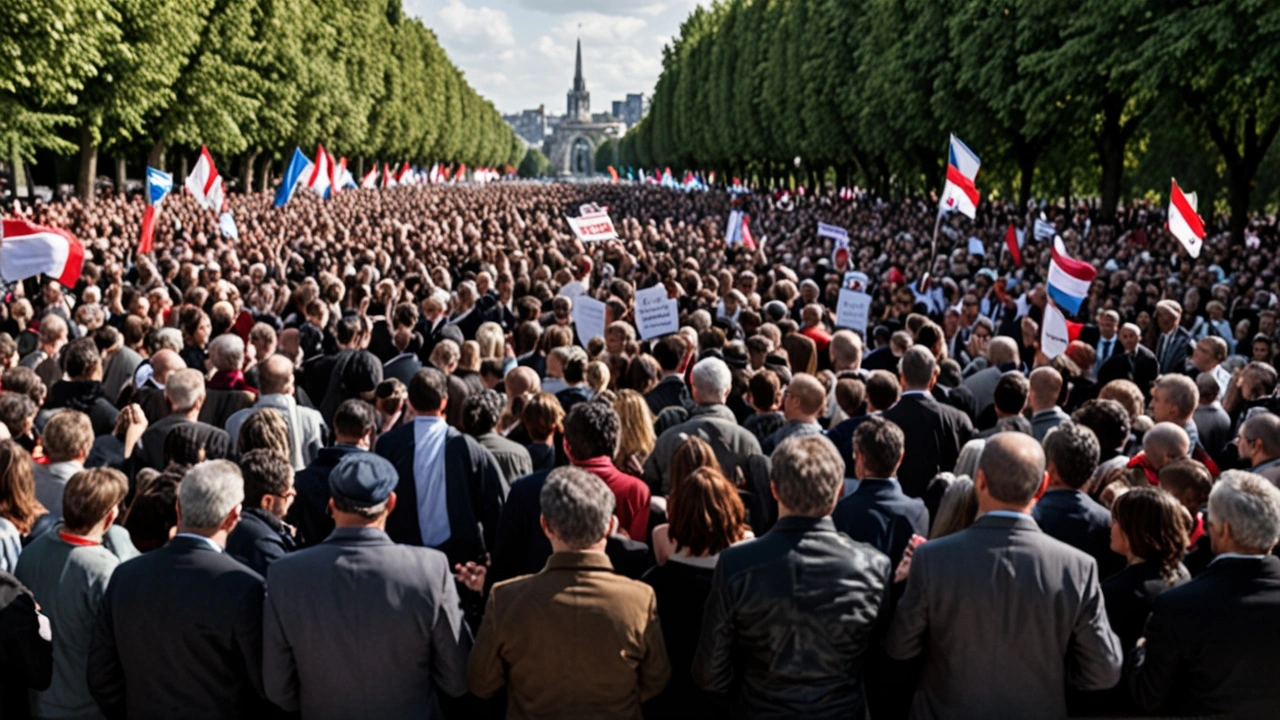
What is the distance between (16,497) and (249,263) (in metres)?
14.6

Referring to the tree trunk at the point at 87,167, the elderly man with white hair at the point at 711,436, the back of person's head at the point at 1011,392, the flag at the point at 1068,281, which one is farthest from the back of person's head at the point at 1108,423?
the tree trunk at the point at 87,167

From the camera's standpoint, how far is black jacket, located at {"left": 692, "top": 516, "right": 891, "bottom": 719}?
402 cm

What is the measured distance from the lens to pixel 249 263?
62.1 feet

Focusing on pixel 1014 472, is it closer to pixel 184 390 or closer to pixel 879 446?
pixel 879 446

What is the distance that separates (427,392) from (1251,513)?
12.3 ft

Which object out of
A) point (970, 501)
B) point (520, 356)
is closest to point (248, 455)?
point (970, 501)

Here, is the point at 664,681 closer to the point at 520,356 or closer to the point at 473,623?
the point at 473,623

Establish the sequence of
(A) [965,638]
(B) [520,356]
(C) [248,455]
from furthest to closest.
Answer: (B) [520,356]
(C) [248,455]
(A) [965,638]

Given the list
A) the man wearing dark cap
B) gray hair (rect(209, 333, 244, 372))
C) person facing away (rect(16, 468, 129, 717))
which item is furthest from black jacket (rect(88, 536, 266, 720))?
gray hair (rect(209, 333, 244, 372))

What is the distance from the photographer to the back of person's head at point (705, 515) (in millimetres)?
4484

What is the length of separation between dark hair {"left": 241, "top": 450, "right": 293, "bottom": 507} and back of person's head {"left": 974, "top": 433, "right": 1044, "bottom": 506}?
2.94m

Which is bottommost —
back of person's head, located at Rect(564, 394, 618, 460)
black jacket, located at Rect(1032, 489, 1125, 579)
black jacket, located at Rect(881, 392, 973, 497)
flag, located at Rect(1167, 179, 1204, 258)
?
black jacket, located at Rect(881, 392, 973, 497)

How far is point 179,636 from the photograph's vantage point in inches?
160

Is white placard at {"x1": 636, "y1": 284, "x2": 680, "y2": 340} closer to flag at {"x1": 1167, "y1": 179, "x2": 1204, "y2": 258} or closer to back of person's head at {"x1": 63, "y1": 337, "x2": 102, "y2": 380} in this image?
back of person's head at {"x1": 63, "y1": 337, "x2": 102, "y2": 380}
